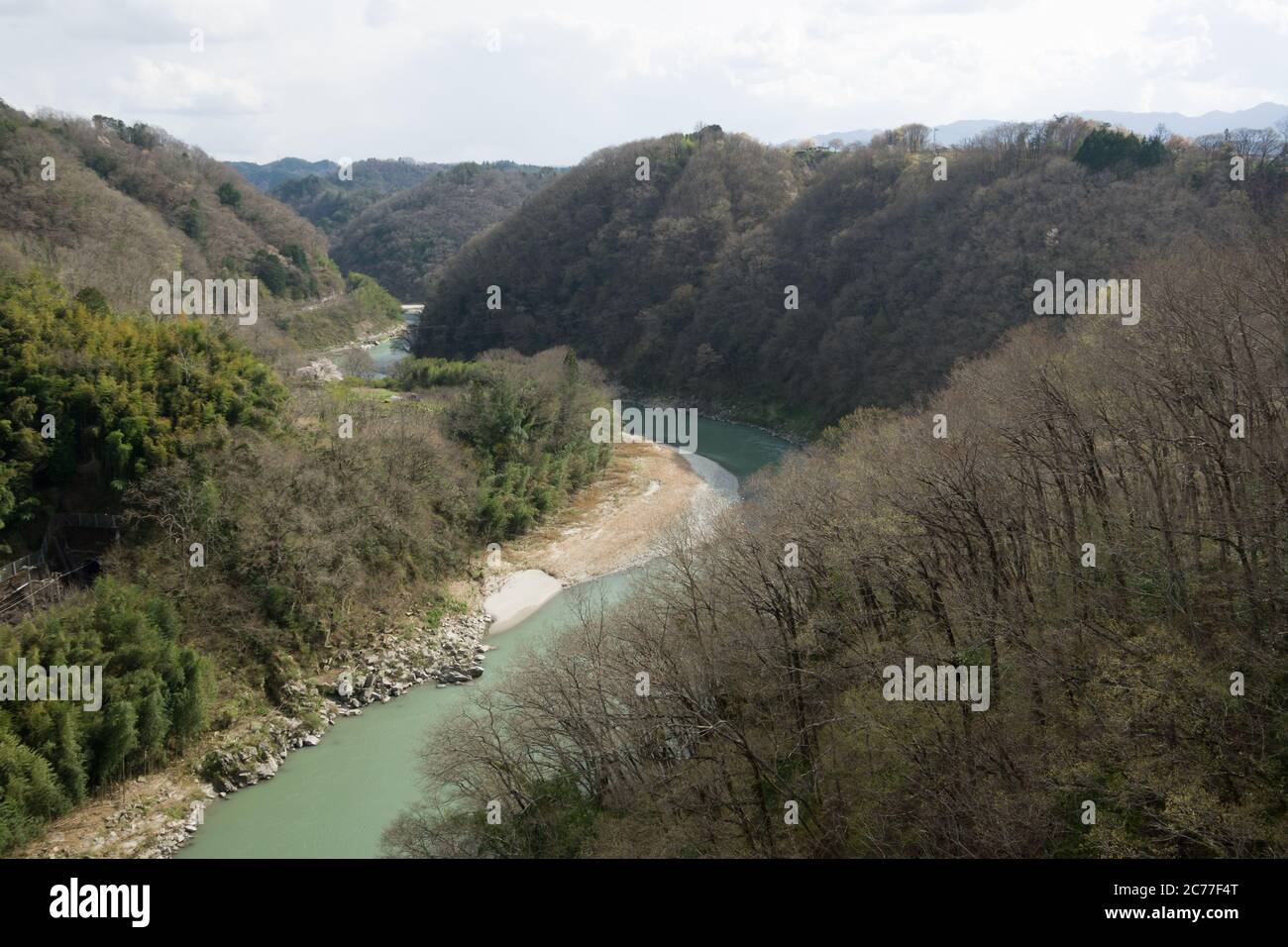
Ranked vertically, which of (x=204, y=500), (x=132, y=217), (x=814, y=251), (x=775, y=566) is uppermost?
(x=814, y=251)

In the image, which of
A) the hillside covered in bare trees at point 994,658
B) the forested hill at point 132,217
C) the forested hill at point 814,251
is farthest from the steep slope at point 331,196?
the hillside covered in bare trees at point 994,658

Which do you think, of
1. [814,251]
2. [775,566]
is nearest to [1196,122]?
[814,251]

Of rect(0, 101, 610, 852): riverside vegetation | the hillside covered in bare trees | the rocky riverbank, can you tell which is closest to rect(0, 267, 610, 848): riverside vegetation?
rect(0, 101, 610, 852): riverside vegetation

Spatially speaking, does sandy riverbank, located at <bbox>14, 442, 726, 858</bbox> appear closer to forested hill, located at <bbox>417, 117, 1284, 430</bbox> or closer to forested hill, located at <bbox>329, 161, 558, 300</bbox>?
forested hill, located at <bbox>417, 117, 1284, 430</bbox>

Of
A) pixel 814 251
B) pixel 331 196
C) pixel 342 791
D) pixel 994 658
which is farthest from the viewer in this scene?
pixel 331 196

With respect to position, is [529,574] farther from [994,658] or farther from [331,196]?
[331,196]

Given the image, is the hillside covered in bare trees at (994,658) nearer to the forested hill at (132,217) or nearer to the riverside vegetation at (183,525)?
the riverside vegetation at (183,525)

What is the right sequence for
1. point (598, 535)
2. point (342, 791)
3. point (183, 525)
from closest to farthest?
point (342, 791)
point (183, 525)
point (598, 535)

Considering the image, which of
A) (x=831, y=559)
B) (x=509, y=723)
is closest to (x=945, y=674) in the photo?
(x=831, y=559)
